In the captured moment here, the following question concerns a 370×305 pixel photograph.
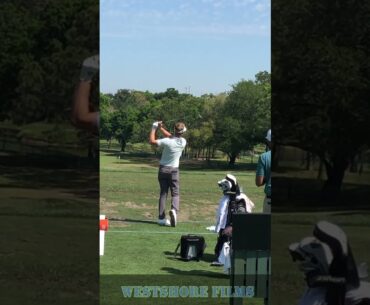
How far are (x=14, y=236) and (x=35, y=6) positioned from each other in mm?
1248

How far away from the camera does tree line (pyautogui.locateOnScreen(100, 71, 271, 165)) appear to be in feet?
17.5

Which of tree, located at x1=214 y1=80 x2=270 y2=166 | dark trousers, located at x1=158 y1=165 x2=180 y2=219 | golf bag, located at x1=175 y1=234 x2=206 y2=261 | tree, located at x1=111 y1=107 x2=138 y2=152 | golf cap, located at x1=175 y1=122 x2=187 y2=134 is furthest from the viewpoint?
tree, located at x1=214 y1=80 x2=270 y2=166

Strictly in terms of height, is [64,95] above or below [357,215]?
above

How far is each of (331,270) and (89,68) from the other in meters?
1.64

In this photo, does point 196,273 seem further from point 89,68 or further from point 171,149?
point 89,68

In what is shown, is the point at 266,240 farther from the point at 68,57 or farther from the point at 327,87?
the point at 68,57

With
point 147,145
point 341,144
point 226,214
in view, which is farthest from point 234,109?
point 341,144

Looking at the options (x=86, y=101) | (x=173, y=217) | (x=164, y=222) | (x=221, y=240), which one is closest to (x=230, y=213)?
(x=221, y=240)

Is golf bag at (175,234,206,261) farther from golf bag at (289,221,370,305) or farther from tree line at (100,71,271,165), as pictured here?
golf bag at (289,221,370,305)

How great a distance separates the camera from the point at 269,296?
11.4ft

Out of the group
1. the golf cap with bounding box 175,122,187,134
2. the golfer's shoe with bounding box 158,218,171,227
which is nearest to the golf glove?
the golf cap with bounding box 175,122,187,134

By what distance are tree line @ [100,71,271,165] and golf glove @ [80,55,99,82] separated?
5.94ft

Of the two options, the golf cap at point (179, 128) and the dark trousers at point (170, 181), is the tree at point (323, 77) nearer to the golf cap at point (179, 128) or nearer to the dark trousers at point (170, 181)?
the golf cap at point (179, 128)

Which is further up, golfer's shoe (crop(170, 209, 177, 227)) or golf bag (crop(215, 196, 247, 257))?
golf bag (crop(215, 196, 247, 257))
